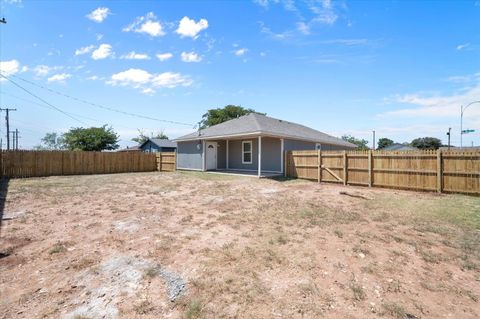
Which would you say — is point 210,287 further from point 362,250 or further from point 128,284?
point 362,250

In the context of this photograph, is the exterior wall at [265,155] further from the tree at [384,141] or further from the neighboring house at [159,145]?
the tree at [384,141]

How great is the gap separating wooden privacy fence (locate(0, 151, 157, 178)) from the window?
8492mm

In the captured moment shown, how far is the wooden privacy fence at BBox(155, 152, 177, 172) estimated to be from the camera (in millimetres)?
21703

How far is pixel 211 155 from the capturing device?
64.2 ft

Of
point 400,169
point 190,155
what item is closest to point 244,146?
point 190,155

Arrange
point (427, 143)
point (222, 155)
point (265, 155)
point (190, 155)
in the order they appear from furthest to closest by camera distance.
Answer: point (427, 143) → point (222, 155) → point (190, 155) → point (265, 155)

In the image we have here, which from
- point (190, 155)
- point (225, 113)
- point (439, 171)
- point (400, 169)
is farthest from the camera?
point (225, 113)

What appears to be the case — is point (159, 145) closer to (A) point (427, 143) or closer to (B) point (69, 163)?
(B) point (69, 163)

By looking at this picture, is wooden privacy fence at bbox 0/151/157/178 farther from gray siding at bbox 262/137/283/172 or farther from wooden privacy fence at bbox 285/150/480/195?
wooden privacy fence at bbox 285/150/480/195

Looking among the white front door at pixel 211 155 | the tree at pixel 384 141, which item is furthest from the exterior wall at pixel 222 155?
the tree at pixel 384 141

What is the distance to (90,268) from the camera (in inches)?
144

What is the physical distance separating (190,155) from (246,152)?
458 centimetres

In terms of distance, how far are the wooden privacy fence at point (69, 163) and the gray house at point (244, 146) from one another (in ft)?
11.7

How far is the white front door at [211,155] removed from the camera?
1932cm
